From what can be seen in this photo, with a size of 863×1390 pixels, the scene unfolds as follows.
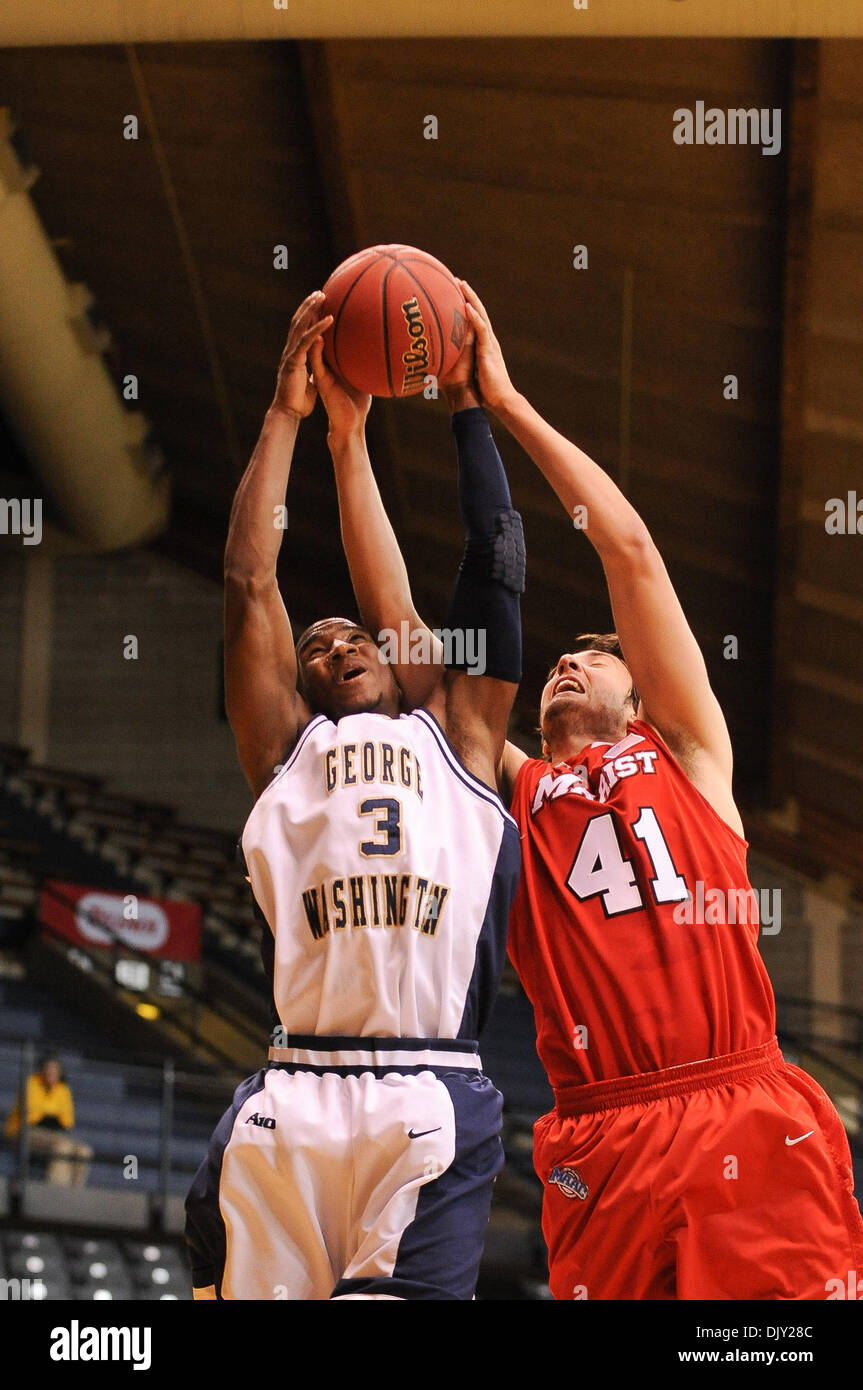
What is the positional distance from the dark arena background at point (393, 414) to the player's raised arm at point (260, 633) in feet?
9.60

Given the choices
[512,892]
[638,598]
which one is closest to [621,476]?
[638,598]

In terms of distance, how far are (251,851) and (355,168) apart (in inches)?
284

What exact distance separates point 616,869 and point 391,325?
1.29 metres

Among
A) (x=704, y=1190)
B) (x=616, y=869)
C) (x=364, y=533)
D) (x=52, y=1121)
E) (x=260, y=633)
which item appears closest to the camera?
(x=704, y=1190)

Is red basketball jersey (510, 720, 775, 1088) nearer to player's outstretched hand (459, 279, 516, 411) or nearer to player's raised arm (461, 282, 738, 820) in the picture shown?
player's raised arm (461, 282, 738, 820)

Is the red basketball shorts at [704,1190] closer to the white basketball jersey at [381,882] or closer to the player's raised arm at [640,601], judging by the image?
the white basketball jersey at [381,882]

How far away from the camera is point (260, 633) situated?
343 centimetres

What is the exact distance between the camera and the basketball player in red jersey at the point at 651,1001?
131 inches

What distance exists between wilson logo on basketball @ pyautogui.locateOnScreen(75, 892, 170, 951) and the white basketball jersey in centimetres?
851

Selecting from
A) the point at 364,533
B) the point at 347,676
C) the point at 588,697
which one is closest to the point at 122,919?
the point at 588,697

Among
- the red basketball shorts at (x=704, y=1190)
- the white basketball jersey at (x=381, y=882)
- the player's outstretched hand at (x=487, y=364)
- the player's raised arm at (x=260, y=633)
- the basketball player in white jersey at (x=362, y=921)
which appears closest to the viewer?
the basketball player in white jersey at (x=362, y=921)

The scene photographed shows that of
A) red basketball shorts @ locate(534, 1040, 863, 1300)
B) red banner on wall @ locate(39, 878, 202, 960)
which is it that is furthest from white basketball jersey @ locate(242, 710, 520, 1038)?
red banner on wall @ locate(39, 878, 202, 960)

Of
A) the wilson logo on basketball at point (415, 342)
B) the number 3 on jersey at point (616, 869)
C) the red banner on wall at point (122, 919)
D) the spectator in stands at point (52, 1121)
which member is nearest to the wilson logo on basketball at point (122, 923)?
the red banner on wall at point (122, 919)

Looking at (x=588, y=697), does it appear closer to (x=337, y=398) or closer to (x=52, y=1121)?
(x=337, y=398)
